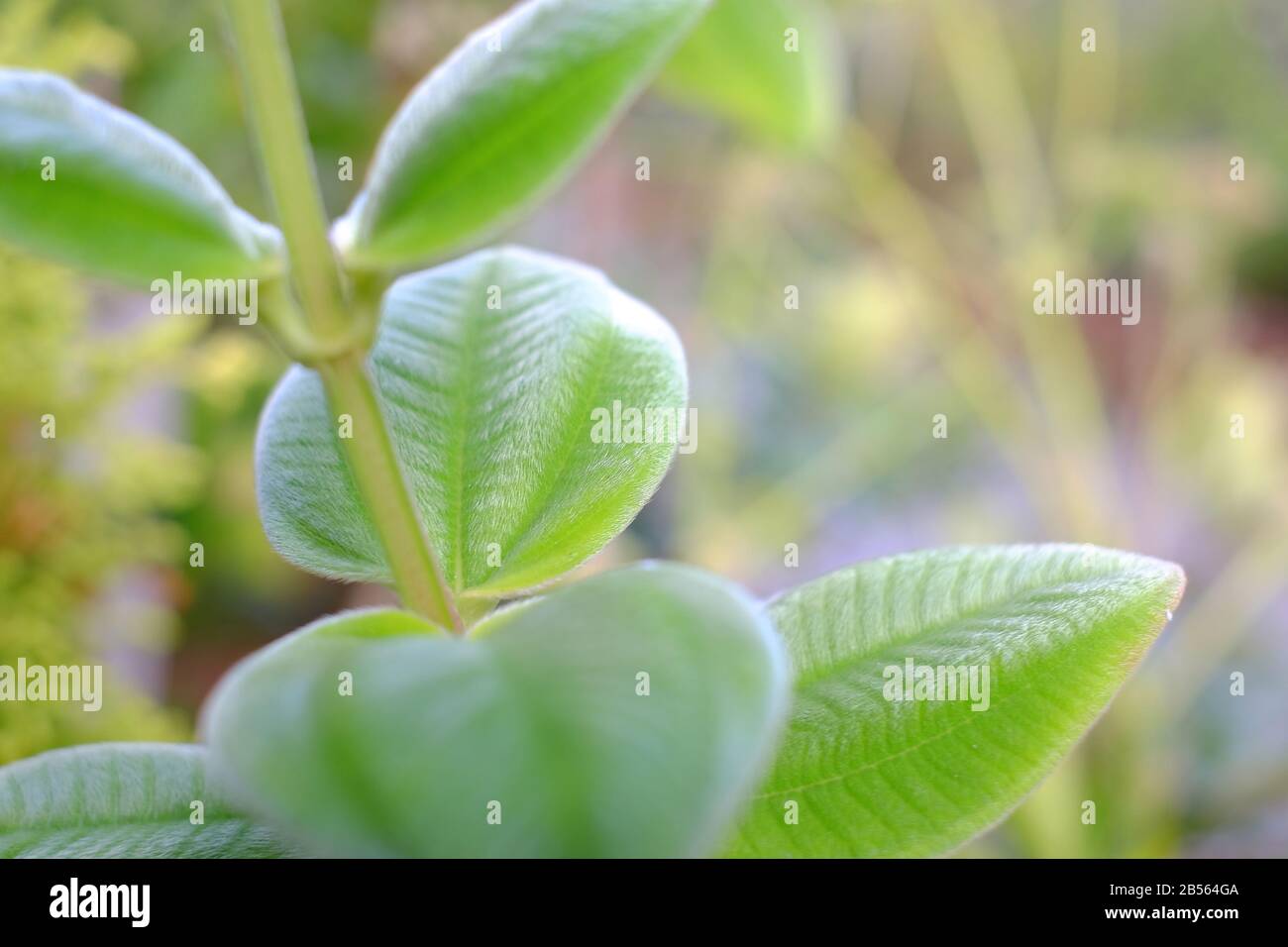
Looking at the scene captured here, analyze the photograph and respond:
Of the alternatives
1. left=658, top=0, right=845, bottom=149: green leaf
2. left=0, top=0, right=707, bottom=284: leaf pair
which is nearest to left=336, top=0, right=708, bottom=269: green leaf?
left=0, top=0, right=707, bottom=284: leaf pair

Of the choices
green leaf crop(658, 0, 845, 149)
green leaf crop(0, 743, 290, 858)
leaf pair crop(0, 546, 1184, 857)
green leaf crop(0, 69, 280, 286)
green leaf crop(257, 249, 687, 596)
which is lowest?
green leaf crop(0, 743, 290, 858)

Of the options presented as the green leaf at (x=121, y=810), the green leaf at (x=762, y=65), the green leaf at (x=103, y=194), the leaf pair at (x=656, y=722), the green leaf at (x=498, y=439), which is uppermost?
the green leaf at (x=762, y=65)

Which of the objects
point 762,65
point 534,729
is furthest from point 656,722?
point 762,65

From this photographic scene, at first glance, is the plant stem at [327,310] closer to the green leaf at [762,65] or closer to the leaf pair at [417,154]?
the leaf pair at [417,154]

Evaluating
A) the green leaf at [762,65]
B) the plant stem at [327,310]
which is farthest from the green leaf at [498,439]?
the green leaf at [762,65]

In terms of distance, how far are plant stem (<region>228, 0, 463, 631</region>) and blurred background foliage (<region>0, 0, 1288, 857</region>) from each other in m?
0.27

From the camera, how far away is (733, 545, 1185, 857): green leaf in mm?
167

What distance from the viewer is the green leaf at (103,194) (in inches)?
6.5

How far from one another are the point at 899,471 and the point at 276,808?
94 centimetres

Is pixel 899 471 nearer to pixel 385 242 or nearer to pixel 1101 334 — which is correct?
pixel 1101 334

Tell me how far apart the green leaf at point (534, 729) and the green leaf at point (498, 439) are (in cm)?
5

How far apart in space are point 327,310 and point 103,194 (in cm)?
3

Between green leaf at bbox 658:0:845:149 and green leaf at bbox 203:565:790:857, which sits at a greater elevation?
green leaf at bbox 658:0:845:149

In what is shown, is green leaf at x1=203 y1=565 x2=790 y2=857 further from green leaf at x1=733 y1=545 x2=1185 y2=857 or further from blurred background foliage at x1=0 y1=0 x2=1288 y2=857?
blurred background foliage at x1=0 y1=0 x2=1288 y2=857
